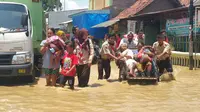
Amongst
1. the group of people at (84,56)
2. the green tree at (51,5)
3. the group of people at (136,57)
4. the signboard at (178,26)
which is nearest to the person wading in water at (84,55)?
the group of people at (84,56)

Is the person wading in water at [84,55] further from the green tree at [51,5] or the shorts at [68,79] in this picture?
the green tree at [51,5]

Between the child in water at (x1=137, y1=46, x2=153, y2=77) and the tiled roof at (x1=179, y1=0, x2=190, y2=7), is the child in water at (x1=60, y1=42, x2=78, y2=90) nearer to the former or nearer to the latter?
the child in water at (x1=137, y1=46, x2=153, y2=77)

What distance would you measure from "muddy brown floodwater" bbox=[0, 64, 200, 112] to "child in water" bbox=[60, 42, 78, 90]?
0.26m

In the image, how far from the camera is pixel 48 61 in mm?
9594

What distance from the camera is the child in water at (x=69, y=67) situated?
9156 mm

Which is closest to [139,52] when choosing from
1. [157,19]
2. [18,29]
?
[18,29]

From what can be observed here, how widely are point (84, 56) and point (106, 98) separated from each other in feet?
6.67

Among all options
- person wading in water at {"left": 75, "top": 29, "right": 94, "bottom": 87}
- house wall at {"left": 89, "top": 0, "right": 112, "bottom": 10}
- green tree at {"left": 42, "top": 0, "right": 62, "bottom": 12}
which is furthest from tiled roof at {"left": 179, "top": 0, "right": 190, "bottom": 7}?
green tree at {"left": 42, "top": 0, "right": 62, "bottom": 12}

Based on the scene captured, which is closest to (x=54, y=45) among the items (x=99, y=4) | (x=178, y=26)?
(x=178, y=26)

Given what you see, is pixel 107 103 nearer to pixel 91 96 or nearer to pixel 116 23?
pixel 91 96

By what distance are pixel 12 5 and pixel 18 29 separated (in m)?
0.97

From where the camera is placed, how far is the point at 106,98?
318 inches

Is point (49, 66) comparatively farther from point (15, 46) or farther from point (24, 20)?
point (24, 20)

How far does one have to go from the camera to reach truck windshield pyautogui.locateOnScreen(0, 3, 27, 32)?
395 inches
